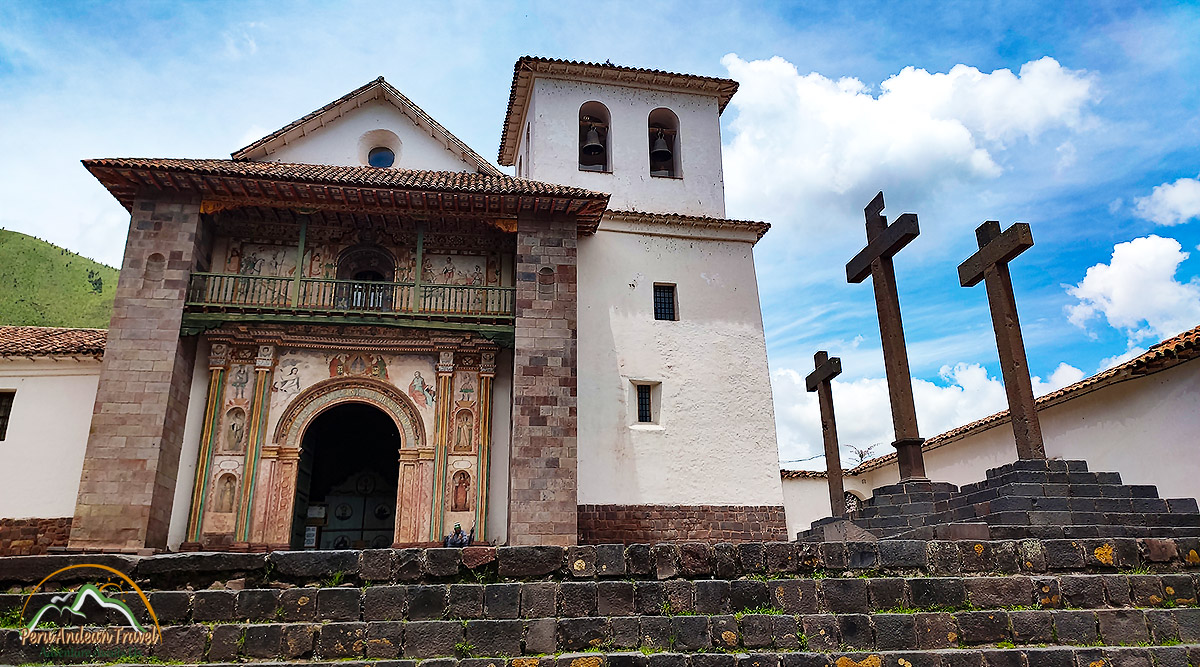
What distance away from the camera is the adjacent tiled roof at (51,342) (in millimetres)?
13242

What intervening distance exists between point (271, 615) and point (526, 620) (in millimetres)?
1759

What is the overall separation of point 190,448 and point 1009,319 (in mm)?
Answer: 12252

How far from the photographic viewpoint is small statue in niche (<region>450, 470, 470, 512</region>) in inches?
513

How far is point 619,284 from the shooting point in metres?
15.4

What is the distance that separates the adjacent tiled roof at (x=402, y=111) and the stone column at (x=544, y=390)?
2969 millimetres

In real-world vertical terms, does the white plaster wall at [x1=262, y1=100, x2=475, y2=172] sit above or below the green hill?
below

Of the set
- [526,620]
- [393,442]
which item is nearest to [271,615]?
[526,620]

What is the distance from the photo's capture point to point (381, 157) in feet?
54.6

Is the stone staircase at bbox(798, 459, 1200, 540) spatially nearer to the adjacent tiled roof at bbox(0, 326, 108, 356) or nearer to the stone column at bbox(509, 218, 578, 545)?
the stone column at bbox(509, 218, 578, 545)

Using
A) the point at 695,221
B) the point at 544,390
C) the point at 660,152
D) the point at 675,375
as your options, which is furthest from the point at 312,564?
the point at 660,152

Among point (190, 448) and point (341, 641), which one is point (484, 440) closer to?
point (190, 448)

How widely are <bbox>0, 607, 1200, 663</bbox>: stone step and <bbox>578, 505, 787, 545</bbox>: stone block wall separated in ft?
26.1

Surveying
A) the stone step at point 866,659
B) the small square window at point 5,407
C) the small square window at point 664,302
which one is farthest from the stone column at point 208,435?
the stone step at point 866,659

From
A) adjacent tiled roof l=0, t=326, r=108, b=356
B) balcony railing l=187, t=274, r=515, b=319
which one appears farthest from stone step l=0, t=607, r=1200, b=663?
adjacent tiled roof l=0, t=326, r=108, b=356
